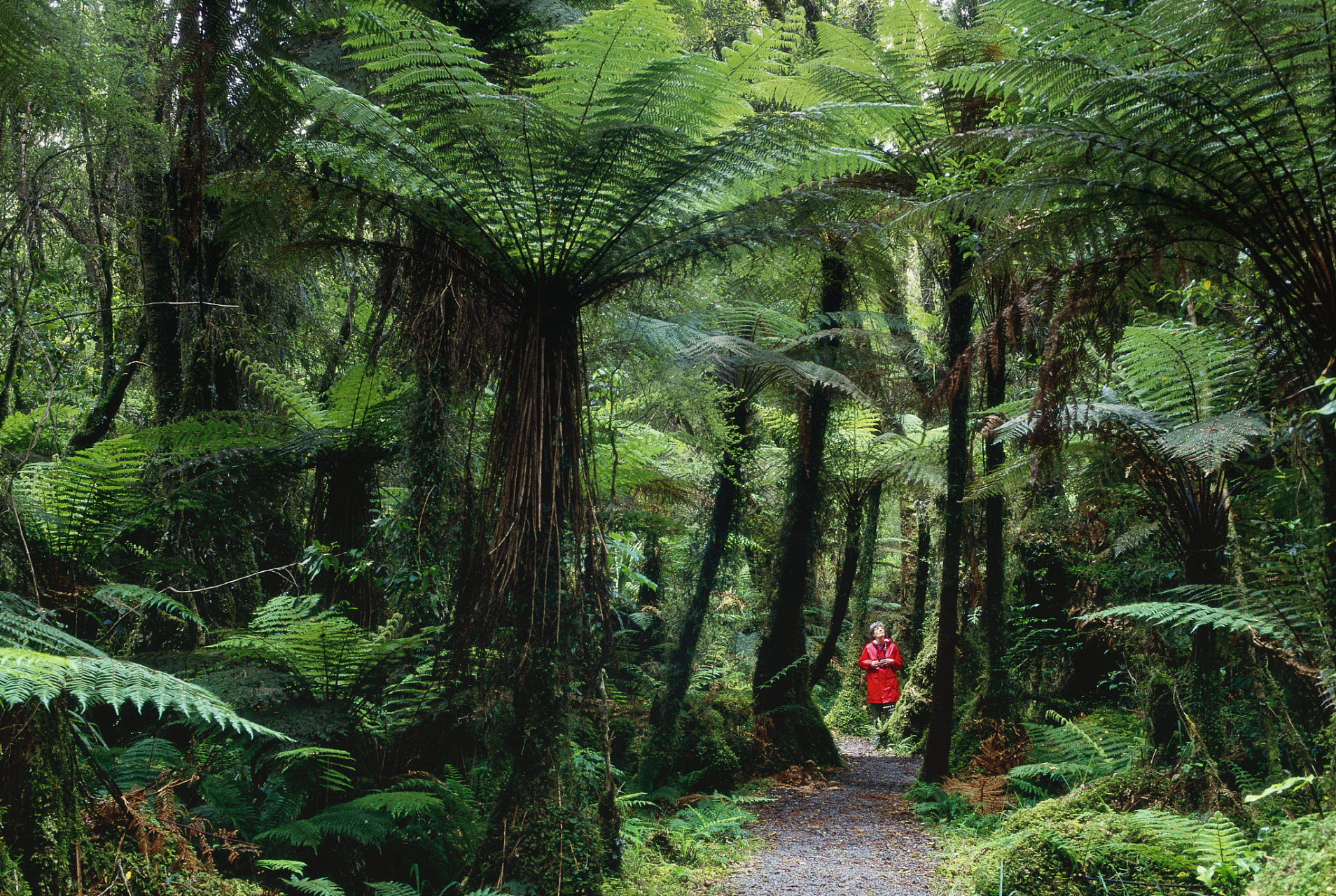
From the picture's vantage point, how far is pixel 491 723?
3135 millimetres

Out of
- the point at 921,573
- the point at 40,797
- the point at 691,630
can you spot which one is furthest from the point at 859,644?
the point at 40,797

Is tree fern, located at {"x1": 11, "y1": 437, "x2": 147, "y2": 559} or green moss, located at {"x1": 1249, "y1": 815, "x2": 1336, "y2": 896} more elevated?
tree fern, located at {"x1": 11, "y1": 437, "x2": 147, "y2": 559}

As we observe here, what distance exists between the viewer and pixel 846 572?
1070 centimetres

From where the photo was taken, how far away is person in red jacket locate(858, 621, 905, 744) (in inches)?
377

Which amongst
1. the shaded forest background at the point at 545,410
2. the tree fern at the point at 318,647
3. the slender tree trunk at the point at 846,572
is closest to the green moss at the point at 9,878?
the shaded forest background at the point at 545,410

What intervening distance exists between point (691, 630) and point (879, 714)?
5521 millimetres

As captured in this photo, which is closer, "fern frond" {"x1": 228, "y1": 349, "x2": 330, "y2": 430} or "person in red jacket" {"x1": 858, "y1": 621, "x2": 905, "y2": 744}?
"fern frond" {"x1": 228, "y1": 349, "x2": 330, "y2": 430}

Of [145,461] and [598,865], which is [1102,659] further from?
[145,461]

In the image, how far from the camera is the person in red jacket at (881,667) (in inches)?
377

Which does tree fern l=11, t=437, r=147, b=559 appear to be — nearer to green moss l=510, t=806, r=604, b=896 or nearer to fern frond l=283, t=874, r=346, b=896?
fern frond l=283, t=874, r=346, b=896

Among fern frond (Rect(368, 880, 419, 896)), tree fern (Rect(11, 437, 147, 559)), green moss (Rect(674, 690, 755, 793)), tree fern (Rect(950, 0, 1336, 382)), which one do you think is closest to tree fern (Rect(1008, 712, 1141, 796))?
tree fern (Rect(950, 0, 1336, 382))

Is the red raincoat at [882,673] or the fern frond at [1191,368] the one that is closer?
the fern frond at [1191,368]

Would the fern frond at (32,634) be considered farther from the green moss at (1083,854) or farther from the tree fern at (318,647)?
the green moss at (1083,854)

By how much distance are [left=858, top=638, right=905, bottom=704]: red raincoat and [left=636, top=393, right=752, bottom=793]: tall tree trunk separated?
4.00 m
